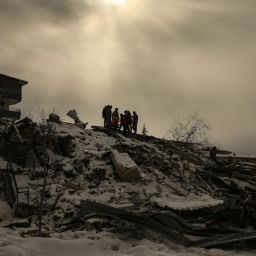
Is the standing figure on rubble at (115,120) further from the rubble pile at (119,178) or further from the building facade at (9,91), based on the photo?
the building facade at (9,91)

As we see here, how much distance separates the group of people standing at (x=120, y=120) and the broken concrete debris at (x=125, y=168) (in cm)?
626

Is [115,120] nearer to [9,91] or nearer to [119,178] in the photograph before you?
[119,178]

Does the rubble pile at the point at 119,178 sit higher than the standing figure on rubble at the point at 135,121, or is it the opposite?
the standing figure on rubble at the point at 135,121

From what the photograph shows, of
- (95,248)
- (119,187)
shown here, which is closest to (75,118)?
(119,187)

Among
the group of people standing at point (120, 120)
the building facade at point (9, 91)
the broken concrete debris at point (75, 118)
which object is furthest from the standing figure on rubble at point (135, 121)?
the building facade at point (9, 91)

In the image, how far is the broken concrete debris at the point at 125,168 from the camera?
56.6 ft

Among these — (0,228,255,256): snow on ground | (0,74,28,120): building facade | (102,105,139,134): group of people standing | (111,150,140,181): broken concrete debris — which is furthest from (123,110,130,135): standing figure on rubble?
(0,74,28,120): building facade

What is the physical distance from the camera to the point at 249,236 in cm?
1127

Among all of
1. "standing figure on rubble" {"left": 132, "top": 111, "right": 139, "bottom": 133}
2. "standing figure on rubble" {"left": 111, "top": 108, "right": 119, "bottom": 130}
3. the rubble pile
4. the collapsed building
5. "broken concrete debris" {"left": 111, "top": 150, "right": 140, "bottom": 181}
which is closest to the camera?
the collapsed building

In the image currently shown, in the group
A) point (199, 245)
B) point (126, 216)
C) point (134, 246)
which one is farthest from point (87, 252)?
point (199, 245)

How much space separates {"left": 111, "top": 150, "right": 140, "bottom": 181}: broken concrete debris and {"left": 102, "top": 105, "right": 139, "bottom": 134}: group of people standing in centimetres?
626

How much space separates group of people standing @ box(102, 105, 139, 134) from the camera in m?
24.5

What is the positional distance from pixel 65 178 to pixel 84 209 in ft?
15.5

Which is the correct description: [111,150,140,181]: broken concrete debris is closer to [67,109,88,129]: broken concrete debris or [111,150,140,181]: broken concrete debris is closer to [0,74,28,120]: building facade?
[67,109,88,129]: broken concrete debris
